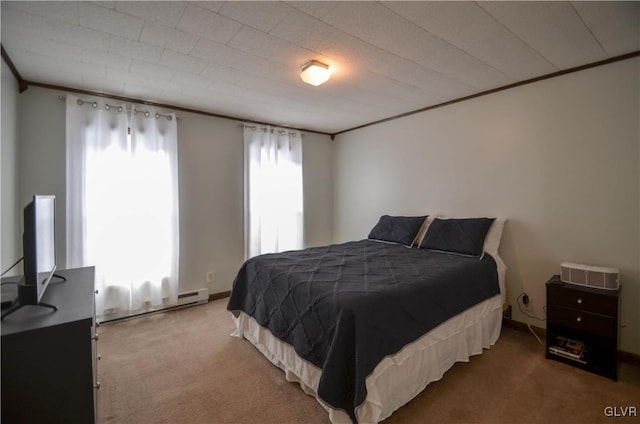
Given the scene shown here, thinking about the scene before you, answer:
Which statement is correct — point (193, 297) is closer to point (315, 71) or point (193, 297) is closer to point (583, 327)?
point (315, 71)

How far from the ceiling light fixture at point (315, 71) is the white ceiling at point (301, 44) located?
0.07 m

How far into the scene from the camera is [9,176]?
223 centimetres

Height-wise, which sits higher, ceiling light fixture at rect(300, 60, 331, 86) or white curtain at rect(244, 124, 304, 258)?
ceiling light fixture at rect(300, 60, 331, 86)

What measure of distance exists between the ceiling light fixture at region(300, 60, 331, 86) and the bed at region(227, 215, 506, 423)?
1.46 metres

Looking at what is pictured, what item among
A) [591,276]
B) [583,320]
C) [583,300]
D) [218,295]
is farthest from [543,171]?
[218,295]

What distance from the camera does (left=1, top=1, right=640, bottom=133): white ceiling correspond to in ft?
5.24

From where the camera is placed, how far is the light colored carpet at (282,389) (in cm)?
165

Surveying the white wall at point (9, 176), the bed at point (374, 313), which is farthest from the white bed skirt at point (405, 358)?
the white wall at point (9, 176)

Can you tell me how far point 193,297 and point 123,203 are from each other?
4.24 feet

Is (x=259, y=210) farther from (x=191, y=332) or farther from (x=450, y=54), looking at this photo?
(x=450, y=54)

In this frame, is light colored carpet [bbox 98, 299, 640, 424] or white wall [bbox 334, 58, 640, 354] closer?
light colored carpet [bbox 98, 299, 640, 424]

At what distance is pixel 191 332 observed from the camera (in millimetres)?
2711

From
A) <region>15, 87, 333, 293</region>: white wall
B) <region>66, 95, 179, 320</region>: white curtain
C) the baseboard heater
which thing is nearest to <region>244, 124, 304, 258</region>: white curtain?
<region>15, 87, 333, 293</region>: white wall

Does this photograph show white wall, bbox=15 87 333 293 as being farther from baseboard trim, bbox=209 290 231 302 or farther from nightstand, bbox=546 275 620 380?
nightstand, bbox=546 275 620 380
